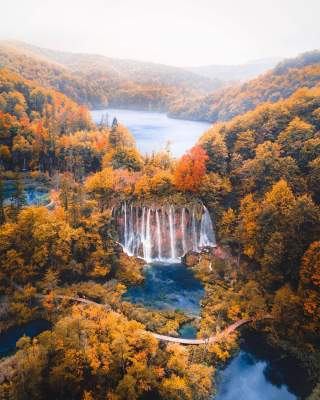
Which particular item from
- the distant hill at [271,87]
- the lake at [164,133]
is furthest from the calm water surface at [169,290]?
the distant hill at [271,87]

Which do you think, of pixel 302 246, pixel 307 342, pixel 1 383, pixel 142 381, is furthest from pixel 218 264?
pixel 1 383

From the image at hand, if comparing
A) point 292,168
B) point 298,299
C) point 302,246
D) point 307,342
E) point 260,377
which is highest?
point 292,168

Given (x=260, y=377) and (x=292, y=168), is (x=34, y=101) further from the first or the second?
(x=260, y=377)

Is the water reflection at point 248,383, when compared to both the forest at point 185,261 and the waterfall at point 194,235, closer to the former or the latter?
the forest at point 185,261

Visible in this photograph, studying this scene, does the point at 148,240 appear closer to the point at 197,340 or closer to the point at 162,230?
the point at 162,230

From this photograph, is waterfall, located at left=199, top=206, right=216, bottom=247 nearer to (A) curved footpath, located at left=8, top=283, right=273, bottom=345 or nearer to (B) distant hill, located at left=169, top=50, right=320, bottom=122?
(A) curved footpath, located at left=8, top=283, right=273, bottom=345

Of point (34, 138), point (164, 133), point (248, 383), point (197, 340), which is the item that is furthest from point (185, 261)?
point (164, 133)
